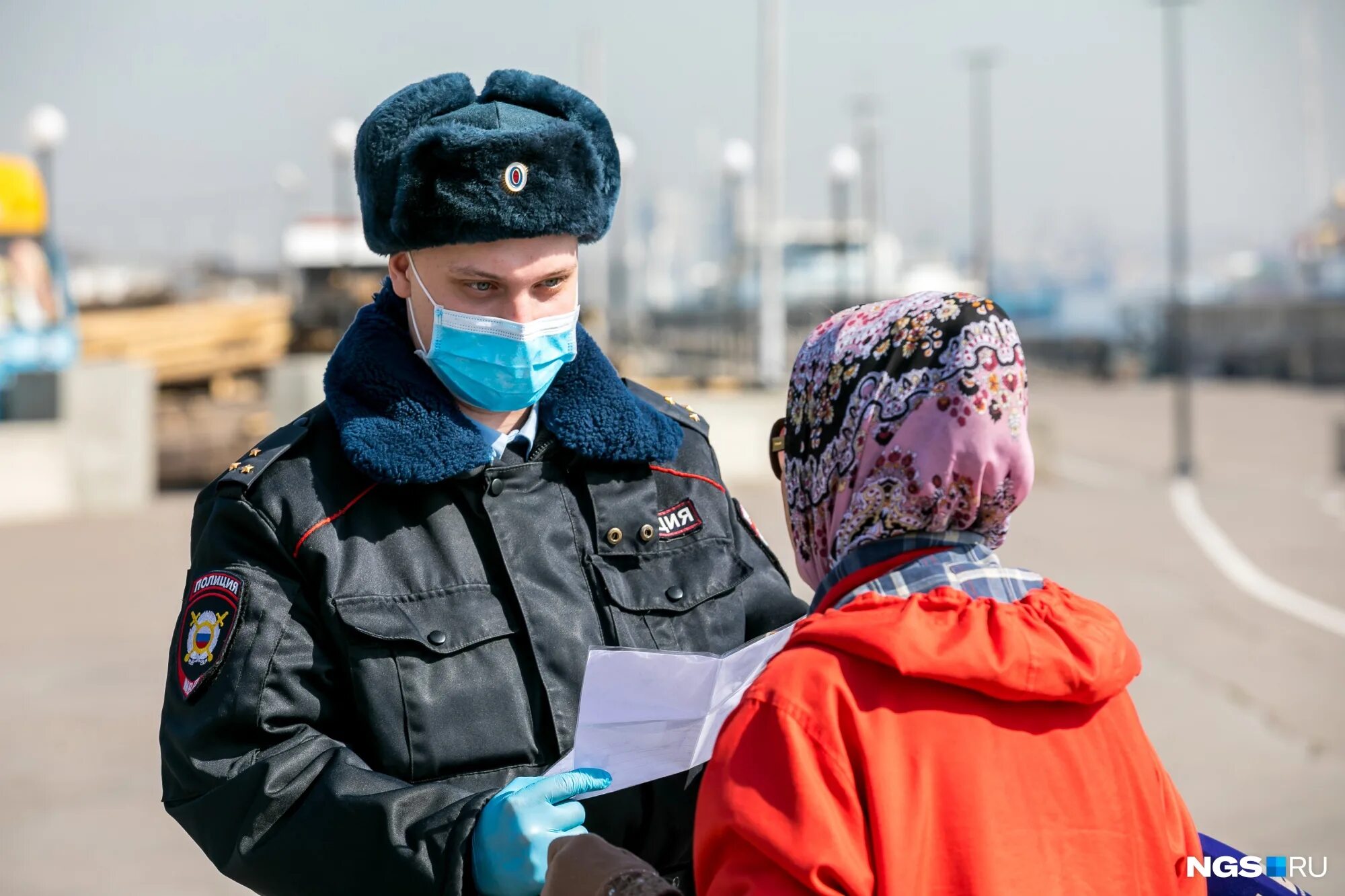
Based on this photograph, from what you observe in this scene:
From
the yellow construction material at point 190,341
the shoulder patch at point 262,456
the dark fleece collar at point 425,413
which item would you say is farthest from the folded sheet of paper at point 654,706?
the yellow construction material at point 190,341

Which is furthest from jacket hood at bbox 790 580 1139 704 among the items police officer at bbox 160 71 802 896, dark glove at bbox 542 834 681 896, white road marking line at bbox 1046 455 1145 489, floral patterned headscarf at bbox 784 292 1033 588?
white road marking line at bbox 1046 455 1145 489

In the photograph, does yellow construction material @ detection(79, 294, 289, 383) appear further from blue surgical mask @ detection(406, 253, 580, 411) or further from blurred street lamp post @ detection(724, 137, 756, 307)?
blue surgical mask @ detection(406, 253, 580, 411)

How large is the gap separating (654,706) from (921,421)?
21.9 inches

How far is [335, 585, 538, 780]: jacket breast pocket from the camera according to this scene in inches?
80.3

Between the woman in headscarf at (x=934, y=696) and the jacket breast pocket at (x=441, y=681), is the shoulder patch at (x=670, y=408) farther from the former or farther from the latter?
the woman in headscarf at (x=934, y=696)

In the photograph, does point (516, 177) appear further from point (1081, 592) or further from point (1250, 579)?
point (1250, 579)

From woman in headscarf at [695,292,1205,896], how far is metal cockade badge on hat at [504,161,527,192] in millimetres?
684

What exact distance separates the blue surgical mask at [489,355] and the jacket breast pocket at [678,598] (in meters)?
0.36

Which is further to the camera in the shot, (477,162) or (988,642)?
(477,162)

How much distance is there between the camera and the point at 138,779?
5816mm

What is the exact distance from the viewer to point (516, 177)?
2.21 m

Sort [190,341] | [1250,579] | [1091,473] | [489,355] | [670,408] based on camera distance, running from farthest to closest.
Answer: [190,341] < [1091,473] < [1250,579] < [670,408] < [489,355]

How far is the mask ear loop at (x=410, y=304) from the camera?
2.38m

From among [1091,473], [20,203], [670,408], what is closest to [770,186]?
[1091,473]
